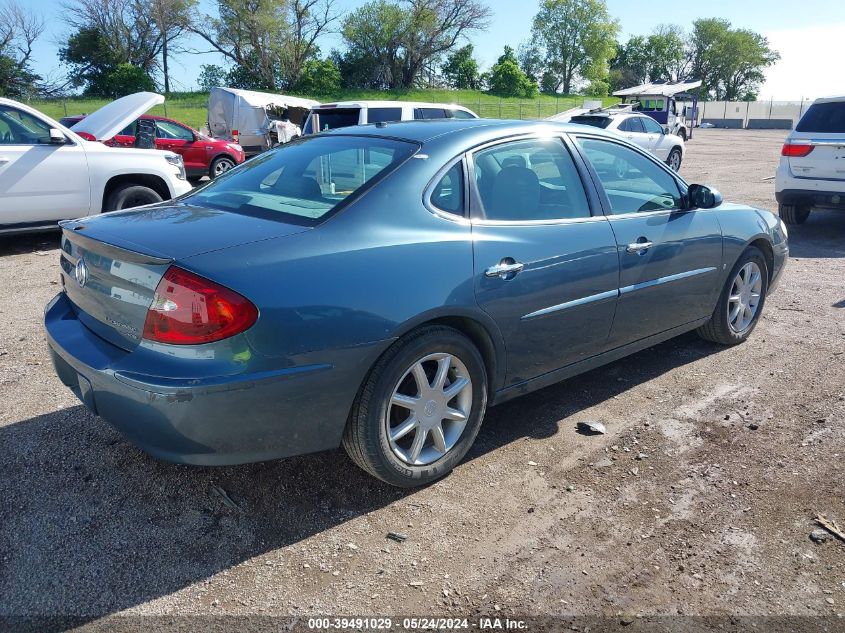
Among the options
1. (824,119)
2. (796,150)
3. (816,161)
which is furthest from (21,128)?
(824,119)

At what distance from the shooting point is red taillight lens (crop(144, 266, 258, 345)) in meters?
2.52

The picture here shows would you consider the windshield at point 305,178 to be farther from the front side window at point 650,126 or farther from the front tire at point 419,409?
the front side window at point 650,126

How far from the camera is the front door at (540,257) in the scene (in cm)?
326

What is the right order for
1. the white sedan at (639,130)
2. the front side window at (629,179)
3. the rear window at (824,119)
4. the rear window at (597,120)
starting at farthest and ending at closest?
1. the white sedan at (639,130)
2. the rear window at (597,120)
3. the rear window at (824,119)
4. the front side window at (629,179)

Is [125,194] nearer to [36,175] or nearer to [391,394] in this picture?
[36,175]

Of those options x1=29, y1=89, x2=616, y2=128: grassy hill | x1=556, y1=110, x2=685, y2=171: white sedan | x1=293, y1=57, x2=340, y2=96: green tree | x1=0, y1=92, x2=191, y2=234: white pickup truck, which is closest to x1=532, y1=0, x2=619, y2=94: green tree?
x1=29, y1=89, x2=616, y2=128: grassy hill

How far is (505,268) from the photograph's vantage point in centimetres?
323

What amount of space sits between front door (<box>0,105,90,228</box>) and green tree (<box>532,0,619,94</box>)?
92774 mm

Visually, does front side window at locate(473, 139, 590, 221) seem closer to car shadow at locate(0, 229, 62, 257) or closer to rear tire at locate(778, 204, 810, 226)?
car shadow at locate(0, 229, 62, 257)

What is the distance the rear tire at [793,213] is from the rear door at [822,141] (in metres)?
0.79

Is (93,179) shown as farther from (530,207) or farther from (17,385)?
(530,207)

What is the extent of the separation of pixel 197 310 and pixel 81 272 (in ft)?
2.99

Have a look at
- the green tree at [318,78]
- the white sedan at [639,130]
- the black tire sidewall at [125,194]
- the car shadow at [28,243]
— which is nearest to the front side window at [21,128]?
the black tire sidewall at [125,194]

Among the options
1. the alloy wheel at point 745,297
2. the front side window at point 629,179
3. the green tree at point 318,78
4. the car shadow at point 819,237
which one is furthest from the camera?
the green tree at point 318,78
